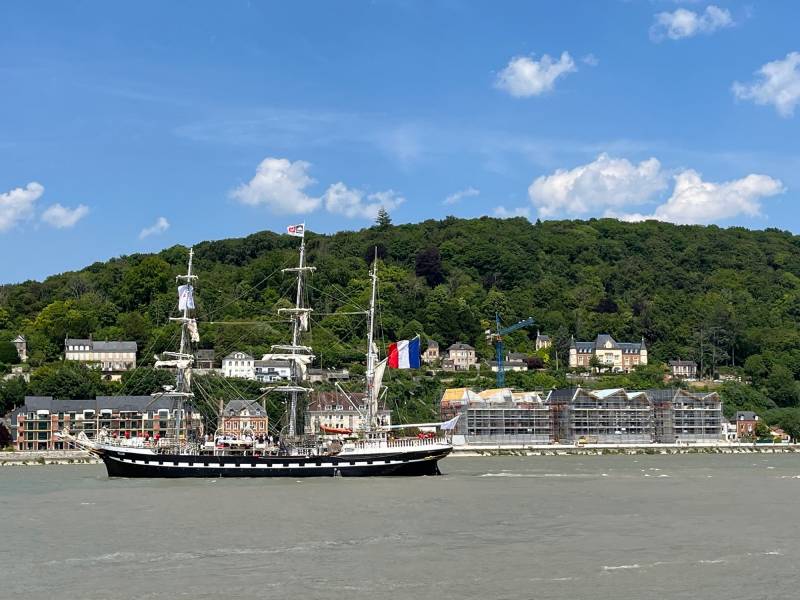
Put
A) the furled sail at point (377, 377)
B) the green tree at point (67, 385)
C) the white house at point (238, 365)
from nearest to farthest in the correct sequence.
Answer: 1. the furled sail at point (377, 377)
2. the green tree at point (67, 385)
3. the white house at point (238, 365)

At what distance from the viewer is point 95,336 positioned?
169375mm

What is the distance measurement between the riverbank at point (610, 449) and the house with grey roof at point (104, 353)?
5252cm

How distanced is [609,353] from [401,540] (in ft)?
495

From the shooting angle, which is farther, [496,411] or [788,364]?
[788,364]

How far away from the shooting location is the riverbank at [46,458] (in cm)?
10669

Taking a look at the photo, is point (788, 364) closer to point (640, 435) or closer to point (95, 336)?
point (640, 435)

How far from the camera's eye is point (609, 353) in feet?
618

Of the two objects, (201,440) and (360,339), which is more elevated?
(360,339)

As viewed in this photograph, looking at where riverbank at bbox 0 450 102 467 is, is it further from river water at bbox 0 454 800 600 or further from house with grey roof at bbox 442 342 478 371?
house with grey roof at bbox 442 342 478 371

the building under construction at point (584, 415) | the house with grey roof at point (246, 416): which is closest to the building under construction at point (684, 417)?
the building under construction at point (584, 415)

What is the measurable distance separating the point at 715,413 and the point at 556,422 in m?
22.7

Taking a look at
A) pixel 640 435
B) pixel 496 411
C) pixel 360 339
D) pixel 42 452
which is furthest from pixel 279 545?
pixel 360 339

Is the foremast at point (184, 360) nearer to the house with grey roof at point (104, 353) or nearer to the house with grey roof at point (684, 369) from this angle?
the house with grey roof at point (104, 353)

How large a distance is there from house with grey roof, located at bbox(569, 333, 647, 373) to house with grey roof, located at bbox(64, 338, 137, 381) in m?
71.6
